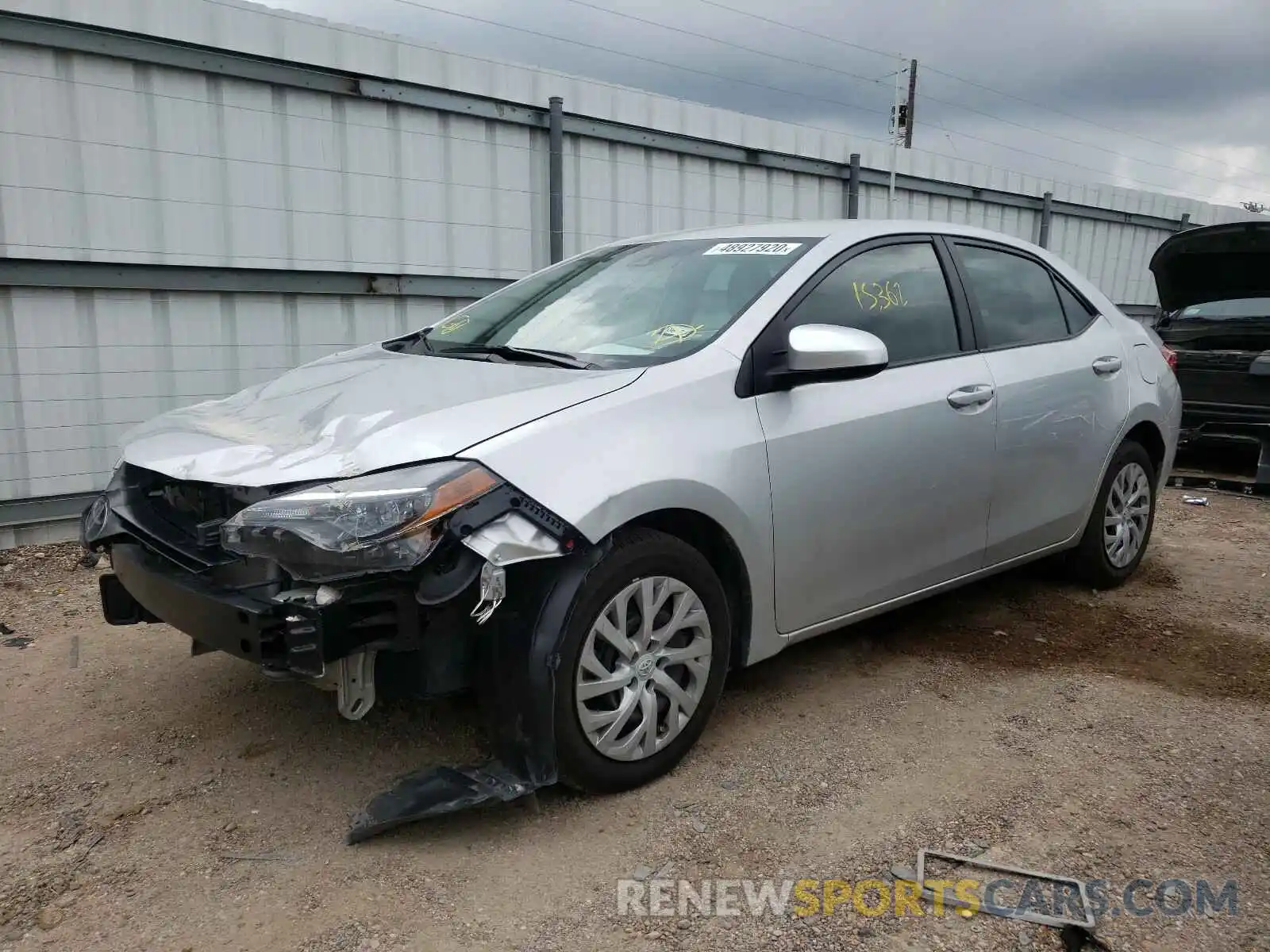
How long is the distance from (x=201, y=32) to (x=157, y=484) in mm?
3584

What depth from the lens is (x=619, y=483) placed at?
2666 mm

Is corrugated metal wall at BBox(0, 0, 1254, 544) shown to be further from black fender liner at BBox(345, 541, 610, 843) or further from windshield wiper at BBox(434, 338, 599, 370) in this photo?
black fender liner at BBox(345, 541, 610, 843)

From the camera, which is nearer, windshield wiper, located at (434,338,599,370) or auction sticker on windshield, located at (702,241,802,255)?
windshield wiper, located at (434,338,599,370)

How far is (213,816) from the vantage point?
2.79 metres

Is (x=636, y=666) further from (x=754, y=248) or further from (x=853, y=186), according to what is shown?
(x=853, y=186)

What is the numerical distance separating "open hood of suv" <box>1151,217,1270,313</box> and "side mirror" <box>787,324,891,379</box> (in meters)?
5.46

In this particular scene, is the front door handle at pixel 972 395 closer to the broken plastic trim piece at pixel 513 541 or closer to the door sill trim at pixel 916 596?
the door sill trim at pixel 916 596

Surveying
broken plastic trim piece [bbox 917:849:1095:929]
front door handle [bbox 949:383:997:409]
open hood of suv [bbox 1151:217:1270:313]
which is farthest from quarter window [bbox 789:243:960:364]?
open hood of suv [bbox 1151:217:1270:313]

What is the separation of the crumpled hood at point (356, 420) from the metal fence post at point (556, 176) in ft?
12.5

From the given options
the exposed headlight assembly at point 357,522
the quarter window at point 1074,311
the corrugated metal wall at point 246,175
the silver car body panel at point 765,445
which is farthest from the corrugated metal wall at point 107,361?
the quarter window at point 1074,311

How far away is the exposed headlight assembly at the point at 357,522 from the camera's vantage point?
2.38 m

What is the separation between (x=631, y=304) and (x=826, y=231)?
78 centimetres

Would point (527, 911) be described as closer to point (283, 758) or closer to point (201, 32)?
point (283, 758)

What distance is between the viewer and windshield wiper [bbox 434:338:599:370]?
3119 millimetres
